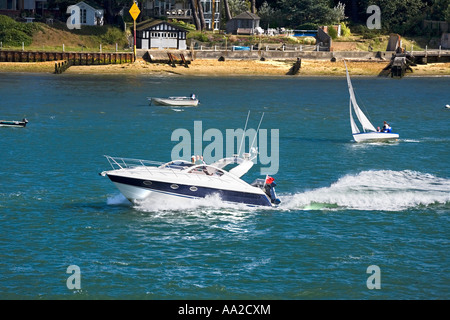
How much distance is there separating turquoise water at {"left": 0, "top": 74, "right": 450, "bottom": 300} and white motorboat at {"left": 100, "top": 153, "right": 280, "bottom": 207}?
757 millimetres

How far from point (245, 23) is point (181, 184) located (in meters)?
109

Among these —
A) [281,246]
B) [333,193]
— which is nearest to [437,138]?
[333,193]

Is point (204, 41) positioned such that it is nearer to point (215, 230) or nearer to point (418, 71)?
point (418, 71)

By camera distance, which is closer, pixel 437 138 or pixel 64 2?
pixel 437 138

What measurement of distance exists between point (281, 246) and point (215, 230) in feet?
13.5

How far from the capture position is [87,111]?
8988cm

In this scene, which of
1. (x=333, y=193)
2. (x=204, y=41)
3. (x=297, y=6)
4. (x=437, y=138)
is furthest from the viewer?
(x=297, y=6)

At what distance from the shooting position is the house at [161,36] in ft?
449

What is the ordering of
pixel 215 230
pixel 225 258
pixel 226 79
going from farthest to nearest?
pixel 226 79 → pixel 215 230 → pixel 225 258

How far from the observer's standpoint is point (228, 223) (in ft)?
139

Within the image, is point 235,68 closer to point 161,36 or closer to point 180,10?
point 161,36

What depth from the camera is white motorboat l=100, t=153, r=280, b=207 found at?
4350 cm

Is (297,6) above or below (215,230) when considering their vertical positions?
above

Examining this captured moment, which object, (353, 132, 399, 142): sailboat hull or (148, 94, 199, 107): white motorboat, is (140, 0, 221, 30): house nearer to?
(148, 94, 199, 107): white motorboat
